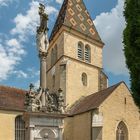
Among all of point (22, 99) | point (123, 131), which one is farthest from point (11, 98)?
point (123, 131)

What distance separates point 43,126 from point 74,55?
17919 millimetres

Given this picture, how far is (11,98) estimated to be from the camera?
86.9 ft

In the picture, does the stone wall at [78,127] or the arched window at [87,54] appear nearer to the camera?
the stone wall at [78,127]

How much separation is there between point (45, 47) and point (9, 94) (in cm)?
1404

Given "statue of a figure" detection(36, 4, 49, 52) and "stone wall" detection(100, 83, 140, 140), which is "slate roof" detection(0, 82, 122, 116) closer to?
"stone wall" detection(100, 83, 140, 140)

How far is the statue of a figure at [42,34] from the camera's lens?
13438mm

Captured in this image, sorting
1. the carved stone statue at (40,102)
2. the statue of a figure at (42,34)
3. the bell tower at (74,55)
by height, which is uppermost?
the bell tower at (74,55)

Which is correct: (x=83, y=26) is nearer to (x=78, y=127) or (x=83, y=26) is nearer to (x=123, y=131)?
(x=78, y=127)

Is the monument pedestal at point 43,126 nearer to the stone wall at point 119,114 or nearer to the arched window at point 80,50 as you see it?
the stone wall at point 119,114

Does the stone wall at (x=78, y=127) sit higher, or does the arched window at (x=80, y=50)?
the arched window at (x=80, y=50)

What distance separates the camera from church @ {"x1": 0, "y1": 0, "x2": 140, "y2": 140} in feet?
41.9

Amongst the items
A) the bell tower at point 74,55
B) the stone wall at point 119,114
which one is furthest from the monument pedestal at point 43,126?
the bell tower at point 74,55

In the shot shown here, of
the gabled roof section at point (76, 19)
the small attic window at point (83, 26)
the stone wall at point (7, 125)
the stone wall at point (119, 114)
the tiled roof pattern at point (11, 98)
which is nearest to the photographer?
the stone wall at point (119, 114)

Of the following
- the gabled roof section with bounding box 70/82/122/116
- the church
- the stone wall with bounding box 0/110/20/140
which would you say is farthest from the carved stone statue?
the stone wall with bounding box 0/110/20/140
